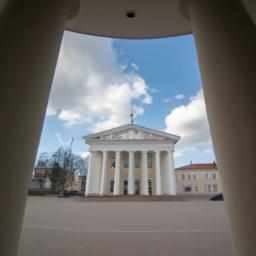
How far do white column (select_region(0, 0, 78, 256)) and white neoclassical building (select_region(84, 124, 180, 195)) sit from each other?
30005mm

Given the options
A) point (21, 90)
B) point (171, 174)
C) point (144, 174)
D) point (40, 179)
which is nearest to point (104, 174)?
point (144, 174)

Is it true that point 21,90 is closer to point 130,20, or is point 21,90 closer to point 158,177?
point 130,20

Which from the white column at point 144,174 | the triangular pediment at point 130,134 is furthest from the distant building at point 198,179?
the white column at point 144,174

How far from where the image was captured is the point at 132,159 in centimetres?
3222

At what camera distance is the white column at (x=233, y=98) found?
6.07 ft

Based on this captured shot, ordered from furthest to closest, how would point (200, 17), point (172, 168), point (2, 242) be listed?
point (172, 168)
point (200, 17)
point (2, 242)

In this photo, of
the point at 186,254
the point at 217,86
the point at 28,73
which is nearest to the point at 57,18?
the point at 28,73

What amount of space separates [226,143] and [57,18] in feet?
8.11

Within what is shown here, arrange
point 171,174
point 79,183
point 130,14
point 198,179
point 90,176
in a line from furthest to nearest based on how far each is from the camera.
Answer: point 79,183 < point 198,179 < point 90,176 < point 171,174 < point 130,14

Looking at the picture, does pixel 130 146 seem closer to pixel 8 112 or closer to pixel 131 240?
pixel 131 240

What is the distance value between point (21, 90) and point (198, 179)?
5628 centimetres

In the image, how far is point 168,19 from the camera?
326cm

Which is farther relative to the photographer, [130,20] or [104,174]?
[104,174]

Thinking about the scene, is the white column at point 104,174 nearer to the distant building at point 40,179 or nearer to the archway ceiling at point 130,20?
the distant building at point 40,179
